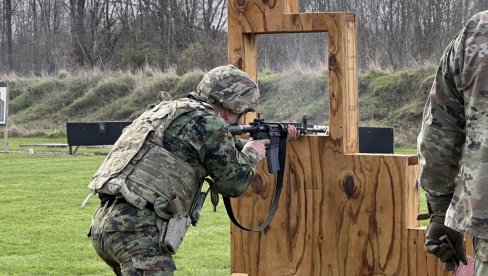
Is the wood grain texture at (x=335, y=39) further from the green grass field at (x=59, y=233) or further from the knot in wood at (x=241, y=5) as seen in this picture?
the green grass field at (x=59, y=233)

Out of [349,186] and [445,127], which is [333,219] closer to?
[349,186]

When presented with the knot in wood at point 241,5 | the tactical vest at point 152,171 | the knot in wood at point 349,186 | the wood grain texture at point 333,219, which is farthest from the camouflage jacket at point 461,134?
the knot in wood at point 241,5

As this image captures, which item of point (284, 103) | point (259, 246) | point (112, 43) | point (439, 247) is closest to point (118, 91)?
point (112, 43)

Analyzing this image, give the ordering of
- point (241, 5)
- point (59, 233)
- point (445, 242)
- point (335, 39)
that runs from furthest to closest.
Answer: point (59, 233) < point (241, 5) < point (335, 39) < point (445, 242)

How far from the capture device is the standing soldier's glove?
3902 millimetres

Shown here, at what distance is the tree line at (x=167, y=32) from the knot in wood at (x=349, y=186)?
1023cm

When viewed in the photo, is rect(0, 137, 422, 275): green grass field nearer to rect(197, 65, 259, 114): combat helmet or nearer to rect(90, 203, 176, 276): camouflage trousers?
rect(197, 65, 259, 114): combat helmet

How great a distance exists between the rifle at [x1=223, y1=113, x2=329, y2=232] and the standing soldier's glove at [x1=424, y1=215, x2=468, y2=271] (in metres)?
1.96

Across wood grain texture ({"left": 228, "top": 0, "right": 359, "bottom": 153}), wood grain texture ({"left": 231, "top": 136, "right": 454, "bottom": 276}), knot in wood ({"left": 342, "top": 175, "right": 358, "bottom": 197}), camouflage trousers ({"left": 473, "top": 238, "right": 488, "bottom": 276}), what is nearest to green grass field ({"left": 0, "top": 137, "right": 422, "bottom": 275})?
wood grain texture ({"left": 231, "top": 136, "right": 454, "bottom": 276})

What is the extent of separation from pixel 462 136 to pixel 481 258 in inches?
19.5

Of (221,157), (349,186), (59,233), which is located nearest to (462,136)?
(221,157)

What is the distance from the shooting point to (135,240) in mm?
5055

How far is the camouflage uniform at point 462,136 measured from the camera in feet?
11.1

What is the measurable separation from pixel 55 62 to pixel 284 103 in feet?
110
